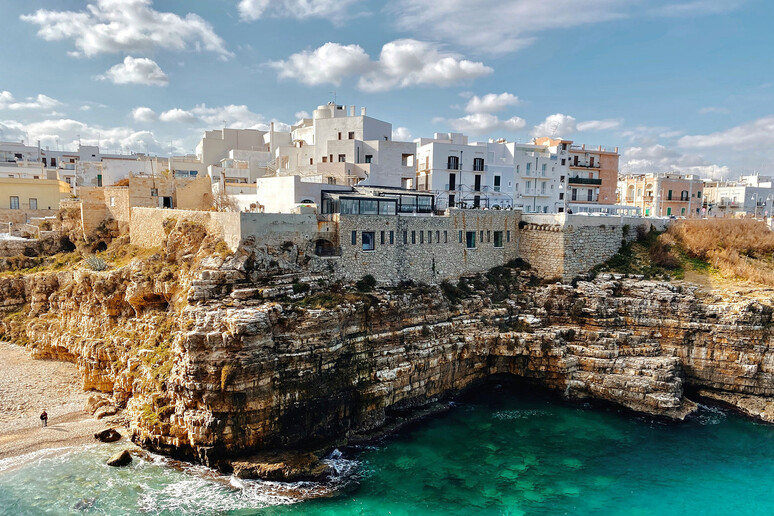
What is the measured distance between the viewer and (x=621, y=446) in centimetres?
2255

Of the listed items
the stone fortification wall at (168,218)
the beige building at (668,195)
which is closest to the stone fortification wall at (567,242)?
the stone fortification wall at (168,218)

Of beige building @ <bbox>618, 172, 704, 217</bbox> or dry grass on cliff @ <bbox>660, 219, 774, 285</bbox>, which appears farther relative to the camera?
beige building @ <bbox>618, 172, 704, 217</bbox>

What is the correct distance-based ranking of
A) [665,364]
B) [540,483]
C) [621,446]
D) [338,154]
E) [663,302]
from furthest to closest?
[338,154]
[663,302]
[665,364]
[621,446]
[540,483]

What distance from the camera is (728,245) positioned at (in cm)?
3425

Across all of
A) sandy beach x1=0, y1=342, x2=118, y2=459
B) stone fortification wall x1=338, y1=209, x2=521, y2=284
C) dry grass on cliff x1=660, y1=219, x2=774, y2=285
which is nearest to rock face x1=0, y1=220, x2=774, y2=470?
sandy beach x1=0, y1=342, x2=118, y2=459

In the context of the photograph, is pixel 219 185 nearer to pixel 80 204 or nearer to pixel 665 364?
pixel 80 204

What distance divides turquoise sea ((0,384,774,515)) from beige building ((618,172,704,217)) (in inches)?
1363

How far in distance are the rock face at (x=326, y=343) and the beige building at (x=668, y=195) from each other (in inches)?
1127

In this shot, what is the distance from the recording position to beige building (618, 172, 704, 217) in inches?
2106

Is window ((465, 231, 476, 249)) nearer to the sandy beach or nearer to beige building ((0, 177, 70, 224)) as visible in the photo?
the sandy beach

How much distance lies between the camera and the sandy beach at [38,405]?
20.9 metres

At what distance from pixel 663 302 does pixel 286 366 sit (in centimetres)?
2259

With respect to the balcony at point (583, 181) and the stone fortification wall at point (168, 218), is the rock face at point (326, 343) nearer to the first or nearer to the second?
the stone fortification wall at point (168, 218)

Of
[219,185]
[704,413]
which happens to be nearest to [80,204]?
[219,185]
